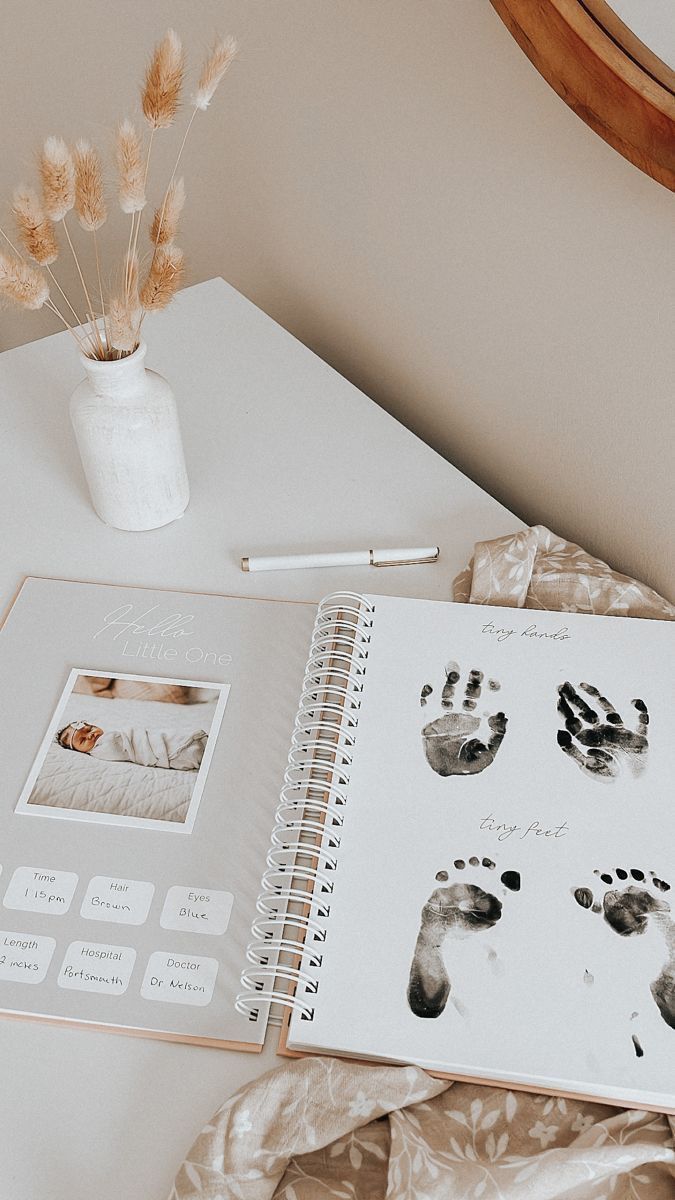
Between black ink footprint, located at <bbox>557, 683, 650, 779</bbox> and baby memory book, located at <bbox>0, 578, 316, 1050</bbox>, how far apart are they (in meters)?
0.20

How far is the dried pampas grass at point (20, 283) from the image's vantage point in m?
0.68

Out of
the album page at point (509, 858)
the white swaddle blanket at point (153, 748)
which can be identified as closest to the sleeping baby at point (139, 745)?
the white swaddle blanket at point (153, 748)

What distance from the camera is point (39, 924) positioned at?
0.59 m

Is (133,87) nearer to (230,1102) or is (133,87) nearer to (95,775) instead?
(95,775)

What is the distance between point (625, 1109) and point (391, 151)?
2.50ft

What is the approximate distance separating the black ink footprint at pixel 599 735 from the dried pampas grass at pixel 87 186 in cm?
49

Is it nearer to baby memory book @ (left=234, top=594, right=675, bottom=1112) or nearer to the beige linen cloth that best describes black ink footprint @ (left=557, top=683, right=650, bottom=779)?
baby memory book @ (left=234, top=594, right=675, bottom=1112)

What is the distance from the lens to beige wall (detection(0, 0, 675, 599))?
70 centimetres

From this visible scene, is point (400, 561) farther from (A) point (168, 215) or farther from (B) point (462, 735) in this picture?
(A) point (168, 215)

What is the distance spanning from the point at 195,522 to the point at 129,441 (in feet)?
0.36

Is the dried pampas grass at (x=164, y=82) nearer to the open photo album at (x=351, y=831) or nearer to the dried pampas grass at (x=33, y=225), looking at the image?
the dried pampas grass at (x=33, y=225)

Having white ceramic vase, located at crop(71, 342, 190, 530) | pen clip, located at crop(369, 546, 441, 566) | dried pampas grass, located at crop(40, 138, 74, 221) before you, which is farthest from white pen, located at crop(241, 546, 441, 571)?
dried pampas grass, located at crop(40, 138, 74, 221)

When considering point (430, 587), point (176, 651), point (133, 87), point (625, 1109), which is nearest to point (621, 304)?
point (430, 587)

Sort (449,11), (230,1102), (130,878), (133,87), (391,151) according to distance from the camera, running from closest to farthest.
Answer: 1. (230,1102)
2. (130,878)
3. (449,11)
4. (391,151)
5. (133,87)
